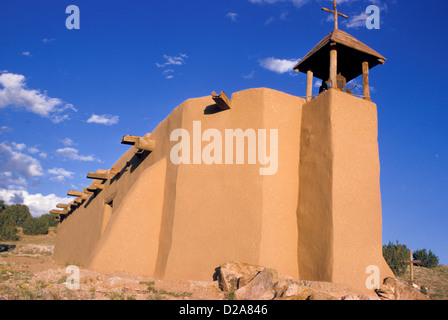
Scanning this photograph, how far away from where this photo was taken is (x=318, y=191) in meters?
7.98

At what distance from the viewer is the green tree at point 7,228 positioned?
3266 cm

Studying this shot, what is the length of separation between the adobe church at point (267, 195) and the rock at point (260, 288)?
49.8 inches

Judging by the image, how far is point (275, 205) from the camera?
7.99 m

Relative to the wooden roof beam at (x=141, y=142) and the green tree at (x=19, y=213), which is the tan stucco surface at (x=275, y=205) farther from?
the green tree at (x=19, y=213)

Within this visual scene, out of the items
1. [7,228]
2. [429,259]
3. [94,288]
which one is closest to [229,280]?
[94,288]

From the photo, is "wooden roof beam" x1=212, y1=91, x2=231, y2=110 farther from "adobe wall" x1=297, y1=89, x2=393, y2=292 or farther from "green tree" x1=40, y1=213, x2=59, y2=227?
"green tree" x1=40, y1=213, x2=59, y2=227

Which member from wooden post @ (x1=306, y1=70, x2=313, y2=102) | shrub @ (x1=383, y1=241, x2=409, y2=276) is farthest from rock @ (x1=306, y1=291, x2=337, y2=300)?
shrub @ (x1=383, y1=241, x2=409, y2=276)

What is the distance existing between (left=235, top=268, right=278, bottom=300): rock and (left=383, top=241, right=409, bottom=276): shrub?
1778 cm

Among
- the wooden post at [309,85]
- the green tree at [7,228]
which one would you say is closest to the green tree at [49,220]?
the green tree at [7,228]
